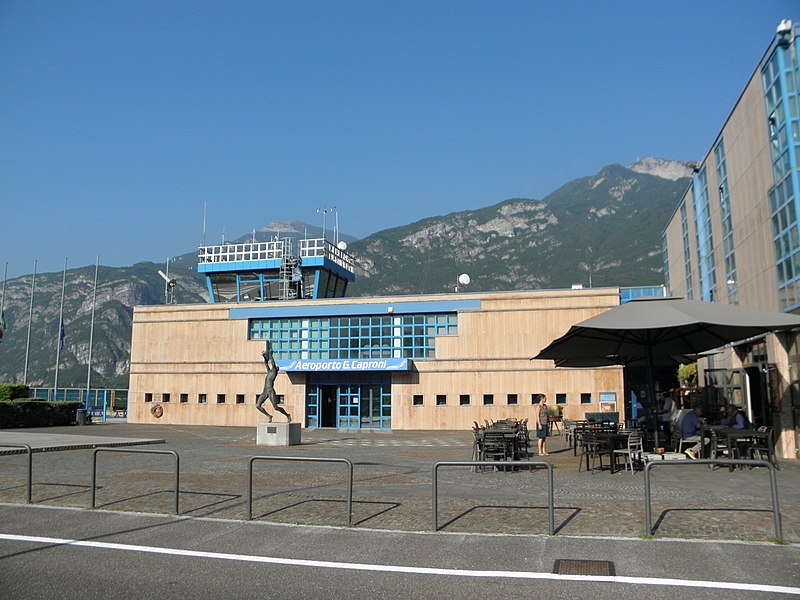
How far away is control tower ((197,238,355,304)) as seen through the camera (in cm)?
4291

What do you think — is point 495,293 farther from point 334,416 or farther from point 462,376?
point 334,416

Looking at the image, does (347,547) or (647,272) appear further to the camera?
(647,272)

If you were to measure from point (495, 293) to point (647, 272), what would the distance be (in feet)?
417

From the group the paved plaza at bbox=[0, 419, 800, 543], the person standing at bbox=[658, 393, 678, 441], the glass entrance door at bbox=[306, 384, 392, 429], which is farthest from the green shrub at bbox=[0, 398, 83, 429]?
the person standing at bbox=[658, 393, 678, 441]

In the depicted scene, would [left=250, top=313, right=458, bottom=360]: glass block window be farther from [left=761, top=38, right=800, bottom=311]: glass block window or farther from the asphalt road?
the asphalt road

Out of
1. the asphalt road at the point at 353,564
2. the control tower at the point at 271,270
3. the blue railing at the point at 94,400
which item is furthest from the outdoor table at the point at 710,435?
the blue railing at the point at 94,400

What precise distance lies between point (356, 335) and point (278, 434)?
44.1 ft

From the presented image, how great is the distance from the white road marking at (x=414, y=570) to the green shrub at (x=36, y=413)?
26885 millimetres

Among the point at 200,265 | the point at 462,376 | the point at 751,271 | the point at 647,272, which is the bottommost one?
the point at 462,376

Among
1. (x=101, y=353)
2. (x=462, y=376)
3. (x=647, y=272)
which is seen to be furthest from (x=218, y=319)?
(x=101, y=353)

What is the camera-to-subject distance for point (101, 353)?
193m

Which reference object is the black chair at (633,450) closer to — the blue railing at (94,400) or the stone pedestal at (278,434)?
the stone pedestal at (278,434)

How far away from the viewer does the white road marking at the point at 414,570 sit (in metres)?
5.89

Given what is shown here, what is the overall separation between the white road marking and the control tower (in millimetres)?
34405
